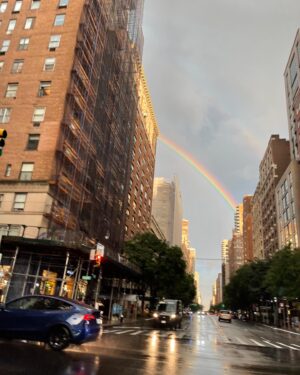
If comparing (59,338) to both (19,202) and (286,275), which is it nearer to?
(19,202)

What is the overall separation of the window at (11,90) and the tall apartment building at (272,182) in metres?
76.2

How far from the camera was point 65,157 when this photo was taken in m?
38.4

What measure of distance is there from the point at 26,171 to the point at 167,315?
19739mm

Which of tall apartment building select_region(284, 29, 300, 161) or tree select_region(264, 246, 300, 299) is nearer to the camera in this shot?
tree select_region(264, 246, 300, 299)

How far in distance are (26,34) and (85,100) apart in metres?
12.0

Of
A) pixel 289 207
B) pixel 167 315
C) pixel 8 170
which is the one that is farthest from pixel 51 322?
pixel 289 207

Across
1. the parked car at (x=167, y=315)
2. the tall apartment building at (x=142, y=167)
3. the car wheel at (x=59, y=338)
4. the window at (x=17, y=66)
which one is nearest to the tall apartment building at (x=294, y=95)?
the tall apartment building at (x=142, y=167)

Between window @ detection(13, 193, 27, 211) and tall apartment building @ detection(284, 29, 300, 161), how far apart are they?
59038mm

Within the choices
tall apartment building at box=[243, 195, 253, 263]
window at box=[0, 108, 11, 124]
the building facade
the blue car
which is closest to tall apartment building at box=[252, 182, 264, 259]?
tall apartment building at box=[243, 195, 253, 263]

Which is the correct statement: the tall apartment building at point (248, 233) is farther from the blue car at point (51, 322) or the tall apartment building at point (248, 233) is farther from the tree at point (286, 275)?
the blue car at point (51, 322)

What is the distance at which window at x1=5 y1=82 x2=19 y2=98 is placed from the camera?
4219 cm

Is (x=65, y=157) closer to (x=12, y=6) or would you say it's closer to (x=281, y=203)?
(x=12, y=6)

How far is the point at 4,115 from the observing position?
41.0m

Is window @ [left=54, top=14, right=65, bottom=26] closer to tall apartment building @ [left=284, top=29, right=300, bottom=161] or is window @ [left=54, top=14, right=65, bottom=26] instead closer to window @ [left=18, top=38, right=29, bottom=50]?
window @ [left=18, top=38, right=29, bottom=50]
